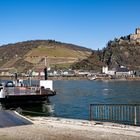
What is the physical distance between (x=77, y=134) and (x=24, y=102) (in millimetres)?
31725

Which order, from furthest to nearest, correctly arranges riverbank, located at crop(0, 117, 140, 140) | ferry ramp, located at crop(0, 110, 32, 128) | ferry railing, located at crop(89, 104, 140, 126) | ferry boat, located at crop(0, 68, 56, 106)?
ferry boat, located at crop(0, 68, 56, 106)
ferry railing, located at crop(89, 104, 140, 126)
ferry ramp, located at crop(0, 110, 32, 128)
riverbank, located at crop(0, 117, 140, 140)

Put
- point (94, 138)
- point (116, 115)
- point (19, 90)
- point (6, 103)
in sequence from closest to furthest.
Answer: point (94, 138) → point (116, 115) → point (6, 103) → point (19, 90)

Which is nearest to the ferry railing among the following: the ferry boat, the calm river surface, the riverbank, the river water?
the riverbank

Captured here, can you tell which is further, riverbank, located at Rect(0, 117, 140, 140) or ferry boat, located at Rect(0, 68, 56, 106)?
ferry boat, located at Rect(0, 68, 56, 106)

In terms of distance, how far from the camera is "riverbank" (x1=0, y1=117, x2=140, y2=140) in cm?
1759

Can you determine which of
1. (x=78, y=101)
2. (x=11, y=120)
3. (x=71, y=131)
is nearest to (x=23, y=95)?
(x=78, y=101)

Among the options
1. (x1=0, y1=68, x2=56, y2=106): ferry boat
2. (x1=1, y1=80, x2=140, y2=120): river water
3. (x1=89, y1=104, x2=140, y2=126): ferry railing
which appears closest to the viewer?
(x1=89, y1=104, x2=140, y2=126): ferry railing

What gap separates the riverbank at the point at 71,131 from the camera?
1759 centimetres

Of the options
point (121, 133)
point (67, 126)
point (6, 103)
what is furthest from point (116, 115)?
point (6, 103)

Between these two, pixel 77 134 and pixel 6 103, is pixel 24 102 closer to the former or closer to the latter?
pixel 6 103

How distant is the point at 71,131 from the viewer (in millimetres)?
19312

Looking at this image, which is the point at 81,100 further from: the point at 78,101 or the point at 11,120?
the point at 11,120

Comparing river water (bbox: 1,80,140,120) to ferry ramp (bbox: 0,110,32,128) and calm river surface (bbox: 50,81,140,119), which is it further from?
ferry ramp (bbox: 0,110,32,128)

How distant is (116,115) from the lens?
87.7ft
